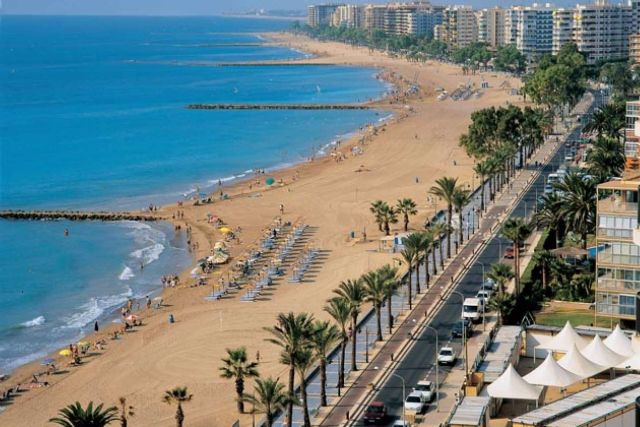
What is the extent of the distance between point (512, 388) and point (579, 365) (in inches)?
154

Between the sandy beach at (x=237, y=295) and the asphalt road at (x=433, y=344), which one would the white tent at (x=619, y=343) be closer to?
the asphalt road at (x=433, y=344)

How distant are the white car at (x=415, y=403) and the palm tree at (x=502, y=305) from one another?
1042 cm

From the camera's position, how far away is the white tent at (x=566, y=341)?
4775 centimetres

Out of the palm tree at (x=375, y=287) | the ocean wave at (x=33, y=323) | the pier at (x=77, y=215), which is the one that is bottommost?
the ocean wave at (x=33, y=323)

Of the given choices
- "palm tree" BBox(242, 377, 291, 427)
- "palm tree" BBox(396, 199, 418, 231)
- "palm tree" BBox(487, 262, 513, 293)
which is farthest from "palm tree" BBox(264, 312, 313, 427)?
"palm tree" BBox(396, 199, 418, 231)

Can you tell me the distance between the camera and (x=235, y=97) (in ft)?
636

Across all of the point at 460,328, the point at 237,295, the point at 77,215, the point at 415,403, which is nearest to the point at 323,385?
the point at 415,403

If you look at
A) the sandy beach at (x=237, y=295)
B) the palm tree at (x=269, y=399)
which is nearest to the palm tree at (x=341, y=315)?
the sandy beach at (x=237, y=295)

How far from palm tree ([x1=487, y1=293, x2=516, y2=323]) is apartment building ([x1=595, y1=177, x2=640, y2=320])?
14.8 ft

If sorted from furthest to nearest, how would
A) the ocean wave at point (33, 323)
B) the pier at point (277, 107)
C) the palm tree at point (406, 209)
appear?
the pier at point (277, 107), the palm tree at point (406, 209), the ocean wave at point (33, 323)

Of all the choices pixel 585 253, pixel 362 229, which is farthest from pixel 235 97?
pixel 585 253

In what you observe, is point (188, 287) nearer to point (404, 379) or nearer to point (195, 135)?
point (404, 379)

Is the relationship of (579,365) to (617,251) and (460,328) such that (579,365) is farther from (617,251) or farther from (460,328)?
(460,328)

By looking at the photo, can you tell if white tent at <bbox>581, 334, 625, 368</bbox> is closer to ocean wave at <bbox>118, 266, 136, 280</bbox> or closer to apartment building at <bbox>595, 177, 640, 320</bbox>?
apartment building at <bbox>595, 177, 640, 320</bbox>
